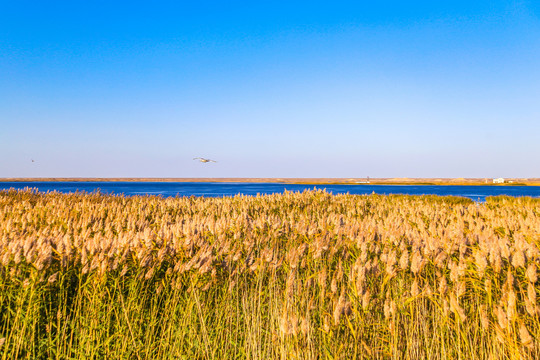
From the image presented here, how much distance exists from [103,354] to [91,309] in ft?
1.51

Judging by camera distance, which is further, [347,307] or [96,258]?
[96,258]

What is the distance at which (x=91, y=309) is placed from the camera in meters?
2.72

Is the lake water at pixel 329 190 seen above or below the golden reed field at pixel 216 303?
below

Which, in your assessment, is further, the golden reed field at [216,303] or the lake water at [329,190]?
the lake water at [329,190]

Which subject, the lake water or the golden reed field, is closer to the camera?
the golden reed field

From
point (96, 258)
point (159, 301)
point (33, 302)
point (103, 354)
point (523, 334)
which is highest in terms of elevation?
point (96, 258)

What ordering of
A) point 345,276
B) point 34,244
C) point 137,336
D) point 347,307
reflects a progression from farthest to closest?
point 345,276, point 34,244, point 137,336, point 347,307

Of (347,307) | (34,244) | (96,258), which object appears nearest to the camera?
(347,307)

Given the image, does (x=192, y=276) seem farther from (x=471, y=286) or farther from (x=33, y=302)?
(x=471, y=286)

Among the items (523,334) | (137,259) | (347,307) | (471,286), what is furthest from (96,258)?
(471,286)

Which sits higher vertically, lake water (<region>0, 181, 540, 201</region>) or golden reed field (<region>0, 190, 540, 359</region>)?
golden reed field (<region>0, 190, 540, 359</region>)

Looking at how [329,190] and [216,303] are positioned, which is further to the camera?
[329,190]

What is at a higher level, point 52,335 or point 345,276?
point 345,276

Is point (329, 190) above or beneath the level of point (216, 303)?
beneath
